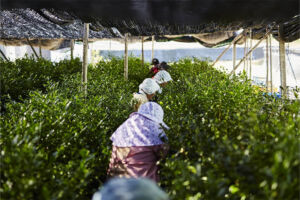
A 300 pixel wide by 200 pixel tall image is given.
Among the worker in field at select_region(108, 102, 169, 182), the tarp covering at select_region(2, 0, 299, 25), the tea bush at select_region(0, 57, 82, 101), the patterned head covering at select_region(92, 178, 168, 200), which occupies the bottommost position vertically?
the worker in field at select_region(108, 102, 169, 182)

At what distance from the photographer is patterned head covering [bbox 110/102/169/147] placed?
93.3 inches

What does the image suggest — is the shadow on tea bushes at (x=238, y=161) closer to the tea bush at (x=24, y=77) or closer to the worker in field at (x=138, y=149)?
the worker in field at (x=138, y=149)

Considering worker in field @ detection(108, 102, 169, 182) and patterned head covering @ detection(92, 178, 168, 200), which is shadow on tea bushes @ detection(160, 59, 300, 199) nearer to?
worker in field @ detection(108, 102, 169, 182)

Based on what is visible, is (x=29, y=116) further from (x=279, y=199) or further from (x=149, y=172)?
(x=279, y=199)

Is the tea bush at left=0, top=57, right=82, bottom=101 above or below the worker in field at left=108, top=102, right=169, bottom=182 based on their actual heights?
above

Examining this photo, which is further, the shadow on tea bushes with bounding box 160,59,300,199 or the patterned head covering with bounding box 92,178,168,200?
the shadow on tea bushes with bounding box 160,59,300,199

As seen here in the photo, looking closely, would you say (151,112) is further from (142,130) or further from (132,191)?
(132,191)

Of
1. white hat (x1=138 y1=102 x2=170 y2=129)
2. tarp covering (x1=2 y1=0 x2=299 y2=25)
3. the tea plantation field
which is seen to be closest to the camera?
the tea plantation field

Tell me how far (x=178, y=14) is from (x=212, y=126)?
6.11 ft

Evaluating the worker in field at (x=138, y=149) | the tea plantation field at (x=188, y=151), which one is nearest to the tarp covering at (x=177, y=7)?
the tea plantation field at (x=188, y=151)

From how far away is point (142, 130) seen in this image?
2.39m

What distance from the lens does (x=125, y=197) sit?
0.90m

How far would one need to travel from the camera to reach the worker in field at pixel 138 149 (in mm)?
2357

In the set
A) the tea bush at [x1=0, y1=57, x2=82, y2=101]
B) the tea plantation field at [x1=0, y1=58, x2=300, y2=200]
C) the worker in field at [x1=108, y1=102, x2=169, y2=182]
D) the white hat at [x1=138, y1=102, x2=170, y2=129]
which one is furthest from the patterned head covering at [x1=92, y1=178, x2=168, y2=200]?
the tea bush at [x1=0, y1=57, x2=82, y2=101]
